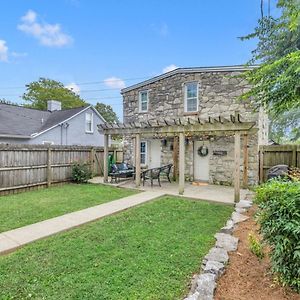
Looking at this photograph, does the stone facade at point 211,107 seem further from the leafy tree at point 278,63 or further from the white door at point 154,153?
the leafy tree at point 278,63

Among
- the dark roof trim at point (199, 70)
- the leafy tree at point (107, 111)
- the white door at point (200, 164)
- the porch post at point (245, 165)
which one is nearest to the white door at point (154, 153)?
the white door at point (200, 164)

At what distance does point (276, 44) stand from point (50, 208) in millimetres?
8445

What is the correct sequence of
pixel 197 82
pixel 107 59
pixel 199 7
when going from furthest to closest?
pixel 107 59
pixel 197 82
pixel 199 7

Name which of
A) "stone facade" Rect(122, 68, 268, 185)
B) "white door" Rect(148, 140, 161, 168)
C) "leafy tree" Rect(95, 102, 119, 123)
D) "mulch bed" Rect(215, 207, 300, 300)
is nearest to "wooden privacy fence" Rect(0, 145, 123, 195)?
"white door" Rect(148, 140, 161, 168)

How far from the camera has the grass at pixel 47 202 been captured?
5.72m

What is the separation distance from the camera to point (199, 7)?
747 cm

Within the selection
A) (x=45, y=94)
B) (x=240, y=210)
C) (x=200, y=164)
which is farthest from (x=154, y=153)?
(x=45, y=94)

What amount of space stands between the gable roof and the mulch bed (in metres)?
14.9

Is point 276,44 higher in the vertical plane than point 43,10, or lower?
lower

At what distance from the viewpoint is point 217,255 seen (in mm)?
3699

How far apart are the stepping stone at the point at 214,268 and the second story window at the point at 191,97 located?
8849 mm

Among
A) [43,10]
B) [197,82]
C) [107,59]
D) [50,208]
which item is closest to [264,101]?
[197,82]

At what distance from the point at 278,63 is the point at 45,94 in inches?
1143

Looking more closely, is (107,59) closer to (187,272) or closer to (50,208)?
(50,208)
